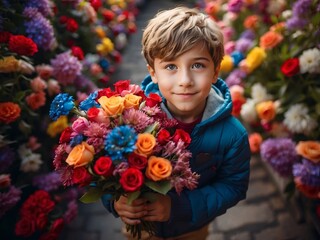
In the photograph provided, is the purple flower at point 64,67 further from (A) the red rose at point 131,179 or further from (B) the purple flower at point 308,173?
(B) the purple flower at point 308,173

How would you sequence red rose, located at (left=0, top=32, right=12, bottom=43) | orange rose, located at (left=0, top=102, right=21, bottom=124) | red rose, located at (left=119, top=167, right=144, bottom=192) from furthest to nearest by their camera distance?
red rose, located at (left=0, top=32, right=12, bottom=43) → orange rose, located at (left=0, top=102, right=21, bottom=124) → red rose, located at (left=119, top=167, right=144, bottom=192)

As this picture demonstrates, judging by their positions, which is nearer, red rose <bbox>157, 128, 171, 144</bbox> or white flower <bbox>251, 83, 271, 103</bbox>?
red rose <bbox>157, 128, 171, 144</bbox>

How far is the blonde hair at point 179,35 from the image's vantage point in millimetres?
1215

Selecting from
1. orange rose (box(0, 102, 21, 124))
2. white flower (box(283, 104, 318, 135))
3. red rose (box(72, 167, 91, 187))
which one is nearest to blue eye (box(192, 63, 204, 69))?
red rose (box(72, 167, 91, 187))

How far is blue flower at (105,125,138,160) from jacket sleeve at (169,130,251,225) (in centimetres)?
47

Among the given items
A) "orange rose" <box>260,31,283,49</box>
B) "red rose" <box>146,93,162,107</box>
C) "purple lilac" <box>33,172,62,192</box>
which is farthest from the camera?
"orange rose" <box>260,31,283,49</box>

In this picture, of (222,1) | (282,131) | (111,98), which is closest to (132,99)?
(111,98)

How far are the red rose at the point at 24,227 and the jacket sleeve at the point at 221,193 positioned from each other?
3.06 feet

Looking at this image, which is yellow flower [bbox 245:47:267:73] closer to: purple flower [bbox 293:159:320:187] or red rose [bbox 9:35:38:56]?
purple flower [bbox 293:159:320:187]

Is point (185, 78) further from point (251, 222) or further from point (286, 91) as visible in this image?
point (251, 222)

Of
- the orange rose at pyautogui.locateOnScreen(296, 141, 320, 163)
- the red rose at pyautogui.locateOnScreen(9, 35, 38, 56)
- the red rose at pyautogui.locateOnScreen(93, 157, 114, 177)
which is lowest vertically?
the red rose at pyautogui.locateOnScreen(93, 157, 114, 177)

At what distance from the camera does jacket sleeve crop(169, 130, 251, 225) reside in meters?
1.39

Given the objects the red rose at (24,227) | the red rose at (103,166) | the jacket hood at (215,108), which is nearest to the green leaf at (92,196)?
the red rose at (103,166)

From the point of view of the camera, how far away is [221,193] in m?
1.46
